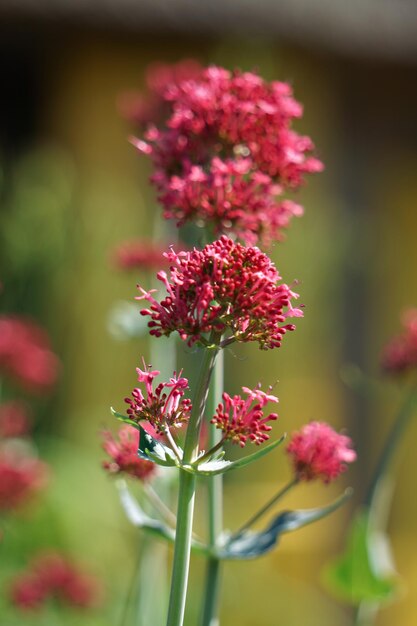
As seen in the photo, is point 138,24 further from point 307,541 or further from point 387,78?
point 307,541

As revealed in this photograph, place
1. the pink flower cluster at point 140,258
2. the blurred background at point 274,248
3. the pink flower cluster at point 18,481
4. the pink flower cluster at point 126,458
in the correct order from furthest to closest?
1. the blurred background at point 274,248
2. the pink flower cluster at point 140,258
3. the pink flower cluster at point 18,481
4. the pink flower cluster at point 126,458

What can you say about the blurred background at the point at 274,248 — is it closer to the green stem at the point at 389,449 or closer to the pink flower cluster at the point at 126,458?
the green stem at the point at 389,449

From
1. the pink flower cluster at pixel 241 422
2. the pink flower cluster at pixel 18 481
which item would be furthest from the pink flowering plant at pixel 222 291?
the pink flower cluster at pixel 18 481

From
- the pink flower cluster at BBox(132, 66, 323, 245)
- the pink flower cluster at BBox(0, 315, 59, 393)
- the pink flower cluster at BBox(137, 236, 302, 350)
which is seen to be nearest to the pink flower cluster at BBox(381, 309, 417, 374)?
the pink flower cluster at BBox(132, 66, 323, 245)

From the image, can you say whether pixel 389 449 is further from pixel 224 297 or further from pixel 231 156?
pixel 224 297

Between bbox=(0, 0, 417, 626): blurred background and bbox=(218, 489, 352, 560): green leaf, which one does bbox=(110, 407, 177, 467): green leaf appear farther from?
bbox=(0, 0, 417, 626): blurred background

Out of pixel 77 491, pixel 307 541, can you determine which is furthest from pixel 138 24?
pixel 307 541
